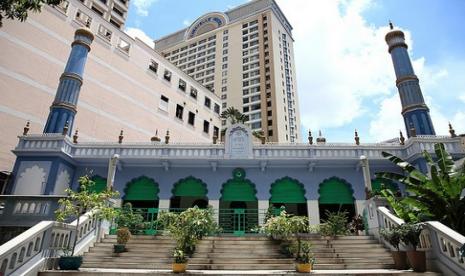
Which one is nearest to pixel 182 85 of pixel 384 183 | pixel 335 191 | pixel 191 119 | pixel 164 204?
pixel 191 119

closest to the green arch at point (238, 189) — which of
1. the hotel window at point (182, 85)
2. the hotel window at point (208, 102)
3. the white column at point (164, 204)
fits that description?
the white column at point (164, 204)

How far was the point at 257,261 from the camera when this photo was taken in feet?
31.1

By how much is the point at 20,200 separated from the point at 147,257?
564 centimetres

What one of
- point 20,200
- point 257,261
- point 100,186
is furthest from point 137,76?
point 257,261

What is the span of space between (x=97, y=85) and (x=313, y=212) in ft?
65.9

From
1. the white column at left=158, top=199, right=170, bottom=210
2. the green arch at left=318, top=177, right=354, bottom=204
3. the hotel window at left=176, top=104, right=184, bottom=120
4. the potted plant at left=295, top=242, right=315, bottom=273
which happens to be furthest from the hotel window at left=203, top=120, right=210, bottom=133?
the potted plant at left=295, top=242, right=315, bottom=273

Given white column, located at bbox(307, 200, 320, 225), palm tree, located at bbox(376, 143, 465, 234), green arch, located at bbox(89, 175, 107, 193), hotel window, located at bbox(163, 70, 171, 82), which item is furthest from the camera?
hotel window, located at bbox(163, 70, 171, 82)

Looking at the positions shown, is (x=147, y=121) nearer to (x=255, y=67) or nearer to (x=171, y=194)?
(x=171, y=194)

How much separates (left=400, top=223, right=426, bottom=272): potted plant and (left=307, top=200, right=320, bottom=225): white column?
777 centimetres

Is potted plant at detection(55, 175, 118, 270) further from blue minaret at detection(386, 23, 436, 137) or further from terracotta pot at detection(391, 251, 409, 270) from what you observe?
blue minaret at detection(386, 23, 436, 137)

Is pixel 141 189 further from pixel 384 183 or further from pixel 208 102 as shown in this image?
pixel 208 102

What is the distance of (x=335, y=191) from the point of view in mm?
17094

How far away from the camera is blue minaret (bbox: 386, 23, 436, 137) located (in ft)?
58.3

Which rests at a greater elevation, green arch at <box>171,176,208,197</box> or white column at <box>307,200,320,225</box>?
green arch at <box>171,176,208,197</box>
